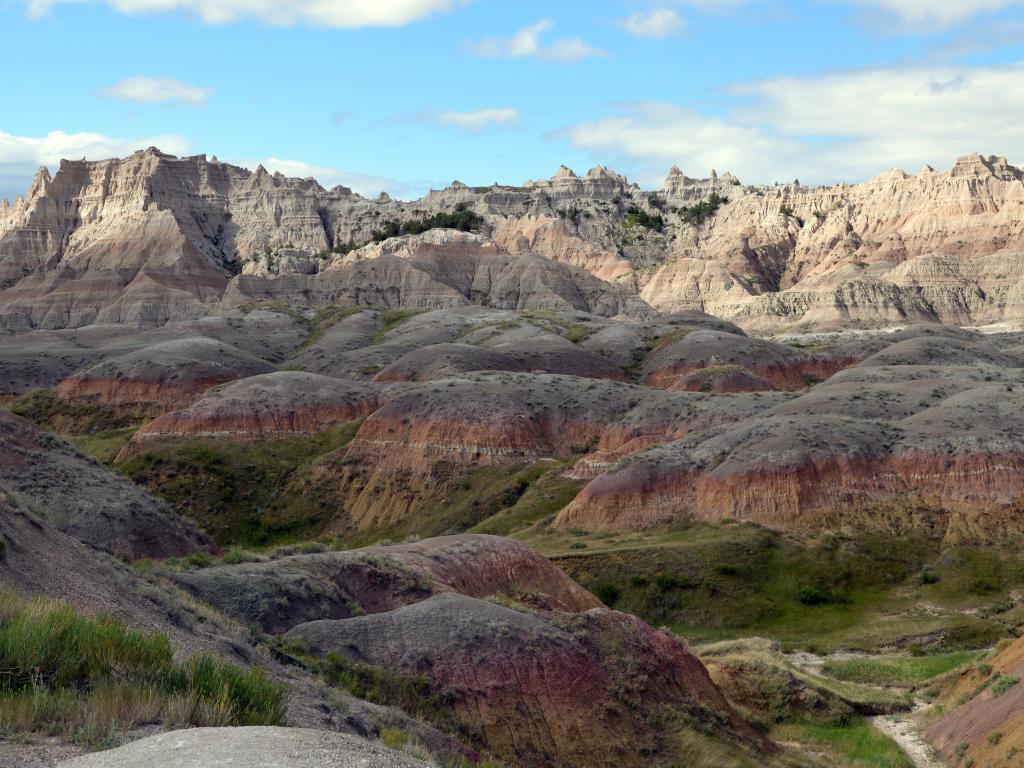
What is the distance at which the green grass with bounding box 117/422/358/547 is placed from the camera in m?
75.0

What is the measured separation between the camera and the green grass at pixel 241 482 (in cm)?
7500

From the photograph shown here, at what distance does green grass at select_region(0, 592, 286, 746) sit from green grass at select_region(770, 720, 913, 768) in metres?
19.2

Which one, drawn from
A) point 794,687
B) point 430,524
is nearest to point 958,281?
point 430,524

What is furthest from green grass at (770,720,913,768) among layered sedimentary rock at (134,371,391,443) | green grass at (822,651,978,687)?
layered sedimentary rock at (134,371,391,443)

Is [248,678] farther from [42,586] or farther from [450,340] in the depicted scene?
[450,340]

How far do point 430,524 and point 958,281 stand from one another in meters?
135

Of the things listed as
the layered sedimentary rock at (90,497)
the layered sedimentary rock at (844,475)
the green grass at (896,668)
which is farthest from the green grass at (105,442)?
the green grass at (896,668)

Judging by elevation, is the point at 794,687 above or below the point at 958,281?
below

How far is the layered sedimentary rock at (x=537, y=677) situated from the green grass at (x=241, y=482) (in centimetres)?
5017

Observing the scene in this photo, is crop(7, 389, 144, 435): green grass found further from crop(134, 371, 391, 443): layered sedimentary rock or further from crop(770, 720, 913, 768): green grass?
crop(770, 720, 913, 768): green grass

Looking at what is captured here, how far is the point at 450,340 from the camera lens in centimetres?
12456

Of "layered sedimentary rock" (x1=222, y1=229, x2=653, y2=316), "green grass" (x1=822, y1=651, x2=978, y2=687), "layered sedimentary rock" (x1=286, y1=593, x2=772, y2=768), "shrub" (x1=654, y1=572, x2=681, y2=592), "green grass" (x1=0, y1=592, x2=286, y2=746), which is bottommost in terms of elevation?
"green grass" (x1=822, y1=651, x2=978, y2=687)

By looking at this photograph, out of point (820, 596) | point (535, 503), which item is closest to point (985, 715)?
point (820, 596)

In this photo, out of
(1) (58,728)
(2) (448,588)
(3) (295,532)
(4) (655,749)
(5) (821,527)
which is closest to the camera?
(1) (58,728)
